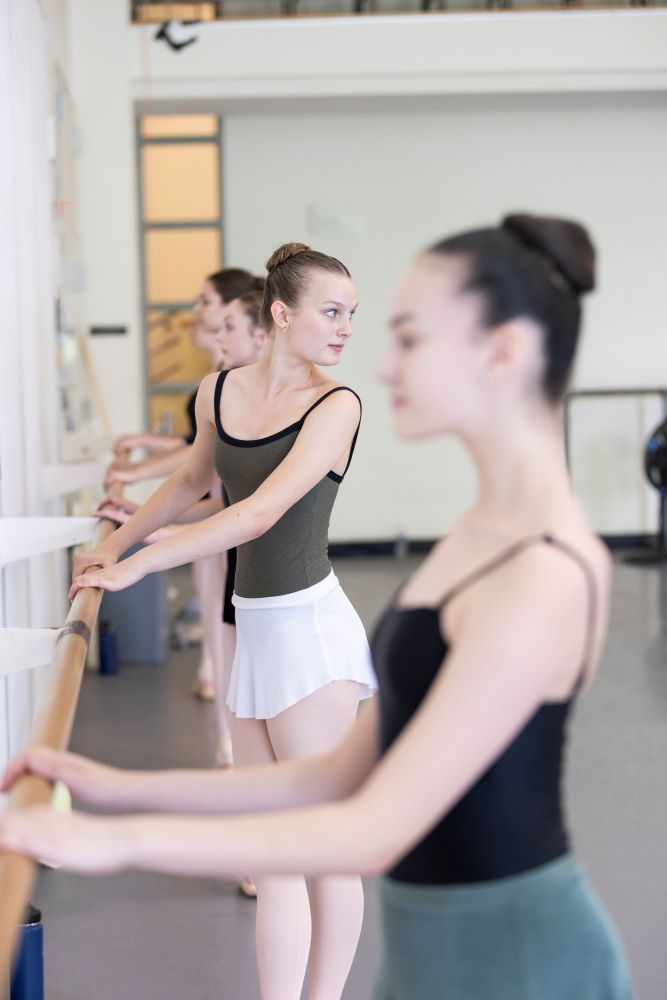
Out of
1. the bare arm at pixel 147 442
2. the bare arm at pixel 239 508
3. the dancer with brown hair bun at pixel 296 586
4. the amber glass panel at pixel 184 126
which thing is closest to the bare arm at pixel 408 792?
the bare arm at pixel 239 508

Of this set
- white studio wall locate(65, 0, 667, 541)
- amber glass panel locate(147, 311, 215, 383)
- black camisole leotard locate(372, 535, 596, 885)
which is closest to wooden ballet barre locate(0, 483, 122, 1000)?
black camisole leotard locate(372, 535, 596, 885)

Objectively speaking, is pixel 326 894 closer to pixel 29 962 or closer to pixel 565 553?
pixel 29 962

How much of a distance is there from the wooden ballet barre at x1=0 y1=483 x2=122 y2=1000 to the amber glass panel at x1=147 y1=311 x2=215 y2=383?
7478 mm

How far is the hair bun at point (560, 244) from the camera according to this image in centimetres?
121

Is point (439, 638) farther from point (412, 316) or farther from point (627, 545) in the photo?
point (627, 545)

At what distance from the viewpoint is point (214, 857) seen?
1079 millimetres

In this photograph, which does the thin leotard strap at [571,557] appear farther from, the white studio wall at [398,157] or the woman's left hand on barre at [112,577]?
the white studio wall at [398,157]

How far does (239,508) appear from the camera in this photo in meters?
2.23

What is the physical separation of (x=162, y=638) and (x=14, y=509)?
2.77 m

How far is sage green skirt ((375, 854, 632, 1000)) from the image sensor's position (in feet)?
3.93

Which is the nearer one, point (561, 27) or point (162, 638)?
point (162, 638)

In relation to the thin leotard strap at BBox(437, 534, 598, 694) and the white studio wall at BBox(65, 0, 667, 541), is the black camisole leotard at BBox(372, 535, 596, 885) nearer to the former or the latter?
the thin leotard strap at BBox(437, 534, 598, 694)

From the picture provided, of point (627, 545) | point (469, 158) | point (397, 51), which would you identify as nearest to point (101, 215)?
point (397, 51)

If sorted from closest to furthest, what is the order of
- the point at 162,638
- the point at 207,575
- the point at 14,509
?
the point at 14,509, the point at 207,575, the point at 162,638
